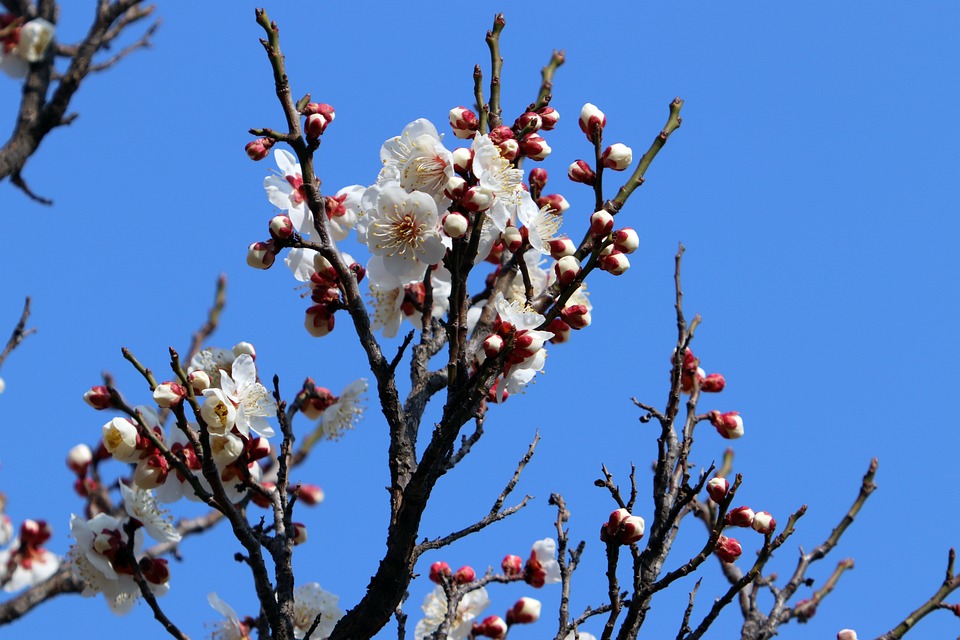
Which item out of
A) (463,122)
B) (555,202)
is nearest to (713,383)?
(555,202)

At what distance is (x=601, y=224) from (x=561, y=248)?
0.22m

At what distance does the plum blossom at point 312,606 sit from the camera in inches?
117

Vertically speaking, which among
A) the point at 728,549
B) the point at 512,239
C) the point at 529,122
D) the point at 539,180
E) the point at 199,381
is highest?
the point at 539,180

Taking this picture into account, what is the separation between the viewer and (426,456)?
2.04 metres

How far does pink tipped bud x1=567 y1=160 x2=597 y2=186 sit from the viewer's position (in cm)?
255

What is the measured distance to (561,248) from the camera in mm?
2516

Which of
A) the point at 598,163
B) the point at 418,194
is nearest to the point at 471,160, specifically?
the point at 418,194

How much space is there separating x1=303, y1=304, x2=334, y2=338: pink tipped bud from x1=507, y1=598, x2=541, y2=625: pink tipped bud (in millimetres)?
1366

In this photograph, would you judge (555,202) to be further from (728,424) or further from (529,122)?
(728,424)

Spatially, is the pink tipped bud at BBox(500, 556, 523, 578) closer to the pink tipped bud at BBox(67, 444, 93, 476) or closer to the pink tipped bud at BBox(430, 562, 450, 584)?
the pink tipped bud at BBox(430, 562, 450, 584)

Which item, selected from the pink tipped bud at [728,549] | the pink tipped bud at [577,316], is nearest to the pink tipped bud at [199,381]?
the pink tipped bud at [577,316]

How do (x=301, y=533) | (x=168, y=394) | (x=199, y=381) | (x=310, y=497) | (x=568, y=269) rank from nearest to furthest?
(x=168, y=394) < (x=568, y=269) < (x=199, y=381) < (x=301, y=533) < (x=310, y=497)

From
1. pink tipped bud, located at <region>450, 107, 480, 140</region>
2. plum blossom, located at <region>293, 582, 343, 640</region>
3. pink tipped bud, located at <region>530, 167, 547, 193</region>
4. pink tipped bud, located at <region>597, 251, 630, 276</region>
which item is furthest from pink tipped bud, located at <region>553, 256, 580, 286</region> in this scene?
plum blossom, located at <region>293, 582, 343, 640</region>

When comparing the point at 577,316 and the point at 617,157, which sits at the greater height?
the point at 617,157
